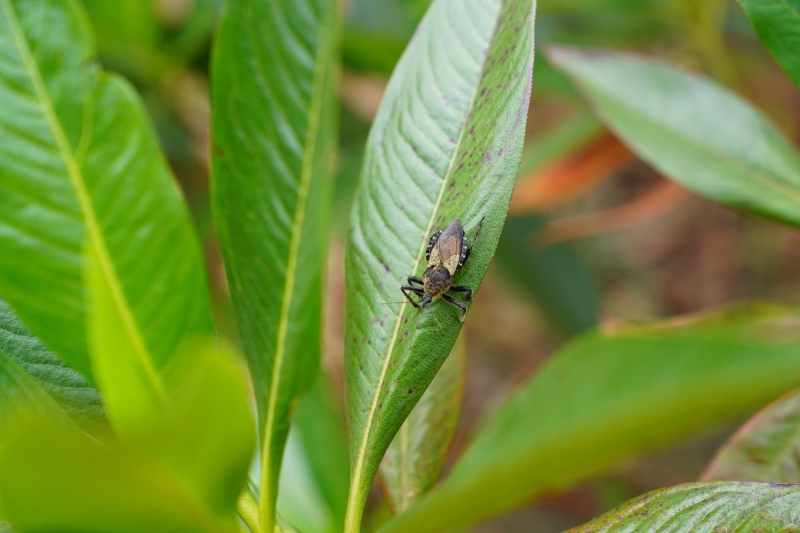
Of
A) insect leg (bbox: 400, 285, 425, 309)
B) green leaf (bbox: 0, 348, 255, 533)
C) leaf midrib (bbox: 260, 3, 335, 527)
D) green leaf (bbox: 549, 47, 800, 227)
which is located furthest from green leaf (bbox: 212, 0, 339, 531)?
green leaf (bbox: 549, 47, 800, 227)

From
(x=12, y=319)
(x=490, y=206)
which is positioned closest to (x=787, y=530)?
(x=490, y=206)

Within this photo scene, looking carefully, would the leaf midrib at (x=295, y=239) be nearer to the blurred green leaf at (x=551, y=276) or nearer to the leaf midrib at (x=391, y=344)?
the leaf midrib at (x=391, y=344)

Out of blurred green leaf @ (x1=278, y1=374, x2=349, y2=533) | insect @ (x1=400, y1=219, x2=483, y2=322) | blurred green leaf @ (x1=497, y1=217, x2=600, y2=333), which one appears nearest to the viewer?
insect @ (x1=400, y1=219, x2=483, y2=322)

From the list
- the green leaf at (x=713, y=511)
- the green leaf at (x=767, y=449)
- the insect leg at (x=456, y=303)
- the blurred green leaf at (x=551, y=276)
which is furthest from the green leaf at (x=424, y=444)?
the blurred green leaf at (x=551, y=276)

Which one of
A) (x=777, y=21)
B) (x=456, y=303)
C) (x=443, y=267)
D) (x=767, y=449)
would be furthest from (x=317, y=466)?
(x=777, y=21)

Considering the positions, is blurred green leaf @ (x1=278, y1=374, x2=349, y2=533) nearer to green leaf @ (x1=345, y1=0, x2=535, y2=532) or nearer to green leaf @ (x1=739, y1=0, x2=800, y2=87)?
green leaf @ (x1=345, y1=0, x2=535, y2=532)
